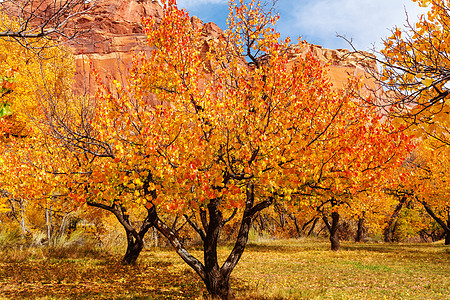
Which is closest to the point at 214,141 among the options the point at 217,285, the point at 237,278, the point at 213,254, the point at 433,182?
the point at 213,254

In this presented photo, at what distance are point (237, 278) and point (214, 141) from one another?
710 centimetres

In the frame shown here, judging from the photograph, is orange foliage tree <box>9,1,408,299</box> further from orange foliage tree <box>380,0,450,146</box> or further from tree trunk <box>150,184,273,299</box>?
orange foliage tree <box>380,0,450,146</box>

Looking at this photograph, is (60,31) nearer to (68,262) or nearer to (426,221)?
(68,262)

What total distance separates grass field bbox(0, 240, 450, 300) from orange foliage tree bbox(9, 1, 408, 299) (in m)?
2.79

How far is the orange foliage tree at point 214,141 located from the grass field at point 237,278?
2794mm

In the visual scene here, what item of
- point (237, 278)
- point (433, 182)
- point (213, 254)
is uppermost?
point (433, 182)

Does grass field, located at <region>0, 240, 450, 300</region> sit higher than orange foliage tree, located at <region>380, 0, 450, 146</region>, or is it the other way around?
orange foliage tree, located at <region>380, 0, 450, 146</region>

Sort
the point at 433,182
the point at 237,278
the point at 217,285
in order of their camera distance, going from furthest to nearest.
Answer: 1. the point at 433,182
2. the point at 237,278
3. the point at 217,285

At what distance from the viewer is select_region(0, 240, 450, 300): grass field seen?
8922 millimetres

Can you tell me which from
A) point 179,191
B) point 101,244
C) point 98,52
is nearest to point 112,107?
point 179,191

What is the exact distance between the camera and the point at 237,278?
11664 millimetres

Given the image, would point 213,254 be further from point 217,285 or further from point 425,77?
point 425,77

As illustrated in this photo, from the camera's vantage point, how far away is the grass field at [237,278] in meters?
8.92

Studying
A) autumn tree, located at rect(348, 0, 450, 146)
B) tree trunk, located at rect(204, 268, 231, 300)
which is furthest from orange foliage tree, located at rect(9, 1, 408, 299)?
autumn tree, located at rect(348, 0, 450, 146)
